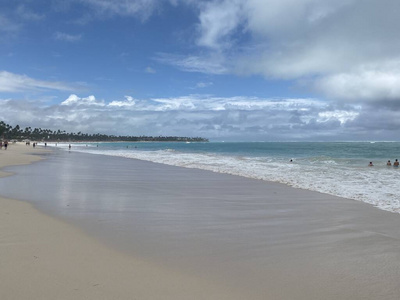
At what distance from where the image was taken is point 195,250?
5688mm

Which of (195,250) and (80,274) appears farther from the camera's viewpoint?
(195,250)

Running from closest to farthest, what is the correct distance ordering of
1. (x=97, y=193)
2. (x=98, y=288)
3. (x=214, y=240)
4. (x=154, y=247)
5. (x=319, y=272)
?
(x=98, y=288), (x=319, y=272), (x=154, y=247), (x=214, y=240), (x=97, y=193)

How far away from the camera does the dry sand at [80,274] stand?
12.9 ft

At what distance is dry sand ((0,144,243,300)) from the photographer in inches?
155

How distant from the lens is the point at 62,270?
4543mm

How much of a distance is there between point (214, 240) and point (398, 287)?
3.16m

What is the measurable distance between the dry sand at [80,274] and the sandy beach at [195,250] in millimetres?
14

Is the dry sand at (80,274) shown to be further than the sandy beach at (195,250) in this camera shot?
No

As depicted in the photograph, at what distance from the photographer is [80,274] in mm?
4426

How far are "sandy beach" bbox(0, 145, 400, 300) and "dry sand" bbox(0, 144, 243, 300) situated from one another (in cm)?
1

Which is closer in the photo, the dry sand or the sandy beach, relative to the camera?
the dry sand

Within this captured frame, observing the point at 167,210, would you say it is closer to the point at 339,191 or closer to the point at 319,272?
the point at 319,272

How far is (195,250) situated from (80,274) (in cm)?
205

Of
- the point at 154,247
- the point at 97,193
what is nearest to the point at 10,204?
the point at 97,193
